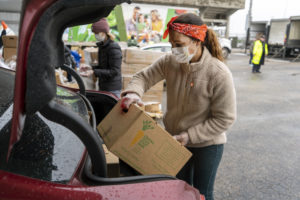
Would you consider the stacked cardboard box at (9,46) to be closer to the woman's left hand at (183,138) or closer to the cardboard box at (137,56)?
the cardboard box at (137,56)

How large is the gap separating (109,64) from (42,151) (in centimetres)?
259

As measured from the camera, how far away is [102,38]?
3537mm

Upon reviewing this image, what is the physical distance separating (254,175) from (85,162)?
2.81 meters

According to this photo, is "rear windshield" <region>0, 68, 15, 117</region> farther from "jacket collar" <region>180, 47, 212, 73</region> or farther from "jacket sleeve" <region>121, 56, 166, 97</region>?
"jacket collar" <region>180, 47, 212, 73</region>

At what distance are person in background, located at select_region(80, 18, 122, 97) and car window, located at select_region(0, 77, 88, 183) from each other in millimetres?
2301

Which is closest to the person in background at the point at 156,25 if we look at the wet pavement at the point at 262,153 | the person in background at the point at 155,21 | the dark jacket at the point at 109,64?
the person in background at the point at 155,21

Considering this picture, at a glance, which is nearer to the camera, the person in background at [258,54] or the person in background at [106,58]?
the person in background at [106,58]

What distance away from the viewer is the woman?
5.70 ft

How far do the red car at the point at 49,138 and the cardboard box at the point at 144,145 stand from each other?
342 millimetres

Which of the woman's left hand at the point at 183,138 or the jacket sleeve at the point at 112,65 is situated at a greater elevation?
the jacket sleeve at the point at 112,65

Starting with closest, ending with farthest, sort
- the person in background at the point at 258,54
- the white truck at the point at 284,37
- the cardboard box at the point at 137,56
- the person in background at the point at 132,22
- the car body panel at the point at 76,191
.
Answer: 1. the car body panel at the point at 76,191
2. the cardboard box at the point at 137,56
3. the person in background at the point at 258,54
4. the person in background at the point at 132,22
5. the white truck at the point at 284,37

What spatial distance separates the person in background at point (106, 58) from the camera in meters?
3.50

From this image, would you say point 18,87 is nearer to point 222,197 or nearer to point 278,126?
point 222,197

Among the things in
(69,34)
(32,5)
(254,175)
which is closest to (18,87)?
(32,5)
